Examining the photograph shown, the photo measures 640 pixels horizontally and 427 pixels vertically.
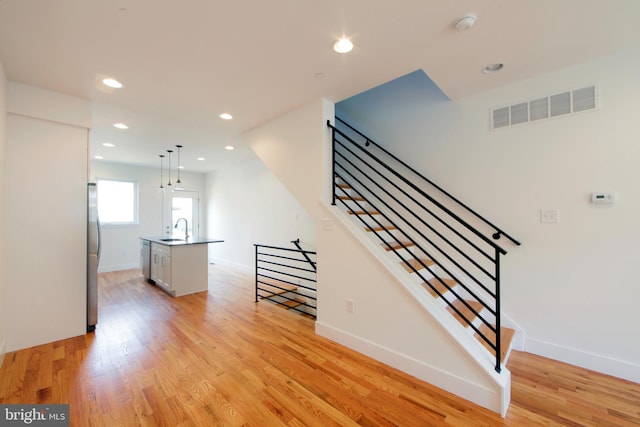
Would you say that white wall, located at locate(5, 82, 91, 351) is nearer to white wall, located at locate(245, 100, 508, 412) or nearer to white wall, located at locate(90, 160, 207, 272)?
white wall, located at locate(245, 100, 508, 412)

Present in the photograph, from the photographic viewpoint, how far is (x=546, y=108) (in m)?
2.43

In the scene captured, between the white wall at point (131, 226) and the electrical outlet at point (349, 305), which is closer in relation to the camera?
the electrical outlet at point (349, 305)

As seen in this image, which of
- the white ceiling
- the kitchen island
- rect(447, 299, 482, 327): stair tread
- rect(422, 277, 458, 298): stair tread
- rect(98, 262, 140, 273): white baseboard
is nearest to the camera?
Result: the white ceiling

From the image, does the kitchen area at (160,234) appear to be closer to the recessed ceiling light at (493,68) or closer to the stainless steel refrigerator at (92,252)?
the stainless steel refrigerator at (92,252)

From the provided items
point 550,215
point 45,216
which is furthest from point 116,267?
point 550,215

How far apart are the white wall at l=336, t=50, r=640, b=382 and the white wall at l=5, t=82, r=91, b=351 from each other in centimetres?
419

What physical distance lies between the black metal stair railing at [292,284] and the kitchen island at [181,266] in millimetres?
993

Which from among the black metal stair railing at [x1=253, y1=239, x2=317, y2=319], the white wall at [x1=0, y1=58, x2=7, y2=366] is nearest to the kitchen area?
the black metal stair railing at [x1=253, y1=239, x2=317, y2=319]

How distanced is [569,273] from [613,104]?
1.49m

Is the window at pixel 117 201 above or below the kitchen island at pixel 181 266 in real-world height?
above

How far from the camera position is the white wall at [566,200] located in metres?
2.12

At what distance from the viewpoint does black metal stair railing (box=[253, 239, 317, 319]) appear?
146 inches

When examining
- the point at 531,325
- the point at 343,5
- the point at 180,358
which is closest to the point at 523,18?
the point at 343,5

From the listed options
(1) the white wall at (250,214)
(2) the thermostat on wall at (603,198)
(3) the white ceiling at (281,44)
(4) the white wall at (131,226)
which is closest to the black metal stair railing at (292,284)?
(1) the white wall at (250,214)
